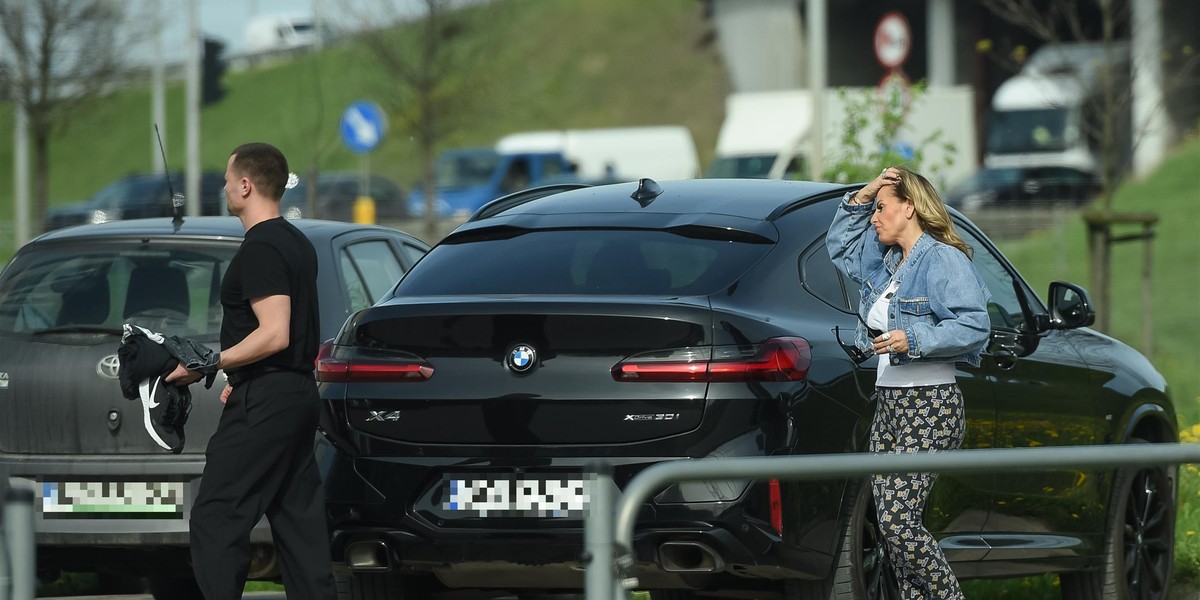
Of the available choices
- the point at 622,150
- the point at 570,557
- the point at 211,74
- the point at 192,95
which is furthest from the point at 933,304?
the point at 622,150

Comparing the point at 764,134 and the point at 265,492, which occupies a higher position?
the point at 764,134

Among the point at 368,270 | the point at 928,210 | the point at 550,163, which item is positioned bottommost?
the point at 368,270

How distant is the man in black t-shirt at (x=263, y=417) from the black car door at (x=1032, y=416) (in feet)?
7.38

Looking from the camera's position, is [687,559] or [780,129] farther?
[780,129]

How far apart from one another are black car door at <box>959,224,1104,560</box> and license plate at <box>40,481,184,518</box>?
2.86 m

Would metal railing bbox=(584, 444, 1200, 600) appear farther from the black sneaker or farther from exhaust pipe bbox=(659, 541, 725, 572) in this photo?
the black sneaker

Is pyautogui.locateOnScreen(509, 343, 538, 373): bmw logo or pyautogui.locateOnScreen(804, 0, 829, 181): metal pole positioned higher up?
pyautogui.locateOnScreen(804, 0, 829, 181): metal pole

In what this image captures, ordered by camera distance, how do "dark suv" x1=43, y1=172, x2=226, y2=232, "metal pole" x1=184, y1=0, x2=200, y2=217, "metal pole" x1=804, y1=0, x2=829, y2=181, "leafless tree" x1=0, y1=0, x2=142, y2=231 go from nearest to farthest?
"metal pole" x1=804, y1=0, x2=829, y2=181, "metal pole" x1=184, y1=0, x2=200, y2=217, "leafless tree" x1=0, y1=0, x2=142, y2=231, "dark suv" x1=43, y1=172, x2=226, y2=232

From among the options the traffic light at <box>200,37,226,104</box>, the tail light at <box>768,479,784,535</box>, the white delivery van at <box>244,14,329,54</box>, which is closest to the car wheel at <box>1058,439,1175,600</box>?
the tail light at <box>768,479,784,535</box>

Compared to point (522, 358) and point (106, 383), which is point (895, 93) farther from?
point (522, 358)

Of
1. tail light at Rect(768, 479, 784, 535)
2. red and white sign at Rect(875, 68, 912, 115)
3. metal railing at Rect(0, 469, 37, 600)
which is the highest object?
red and white sign at Rect(875, 68, 912, 115)

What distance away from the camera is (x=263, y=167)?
5.71 m

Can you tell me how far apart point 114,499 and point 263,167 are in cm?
165

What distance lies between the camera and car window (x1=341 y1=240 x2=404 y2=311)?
761 cm
